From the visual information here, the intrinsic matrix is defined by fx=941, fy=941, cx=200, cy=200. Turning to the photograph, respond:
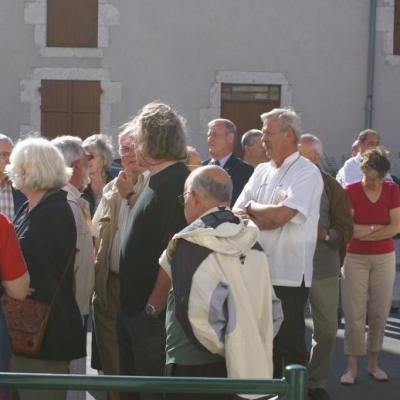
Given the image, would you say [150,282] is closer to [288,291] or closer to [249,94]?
[288,291]

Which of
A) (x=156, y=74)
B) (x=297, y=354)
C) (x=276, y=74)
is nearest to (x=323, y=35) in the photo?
(x=276, y=74)

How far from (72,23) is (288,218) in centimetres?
1299

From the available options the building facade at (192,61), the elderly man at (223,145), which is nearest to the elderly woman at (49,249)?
the elderly man at (223,145)

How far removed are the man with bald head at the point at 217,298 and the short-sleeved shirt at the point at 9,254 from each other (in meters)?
0.64

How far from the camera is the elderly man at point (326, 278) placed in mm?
6246

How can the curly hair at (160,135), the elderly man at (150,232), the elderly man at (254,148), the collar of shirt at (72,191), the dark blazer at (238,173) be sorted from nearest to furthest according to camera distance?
the elderly man at (150,232) → the curly hair at (160,135) → the collar of shirt at (72,191) → the dark blazer at (238,173) → the elderly man at (254,148)

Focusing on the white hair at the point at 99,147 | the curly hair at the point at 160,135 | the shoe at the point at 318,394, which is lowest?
the shoe at the point at 318,394

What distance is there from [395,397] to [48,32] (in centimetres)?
1242

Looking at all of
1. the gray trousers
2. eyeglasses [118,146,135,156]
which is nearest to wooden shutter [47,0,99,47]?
the gray trousers

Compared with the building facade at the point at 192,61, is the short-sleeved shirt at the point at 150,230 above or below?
below

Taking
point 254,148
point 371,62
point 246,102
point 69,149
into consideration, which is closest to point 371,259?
point 254,148

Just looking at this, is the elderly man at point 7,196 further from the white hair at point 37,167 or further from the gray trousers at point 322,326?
the white hair at point 37,167

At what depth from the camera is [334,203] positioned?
6258 millimetres

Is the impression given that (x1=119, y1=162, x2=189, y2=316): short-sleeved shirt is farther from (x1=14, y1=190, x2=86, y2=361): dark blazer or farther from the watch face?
(x1=14, y1=190, x2=86, y2=361): dark blazer
